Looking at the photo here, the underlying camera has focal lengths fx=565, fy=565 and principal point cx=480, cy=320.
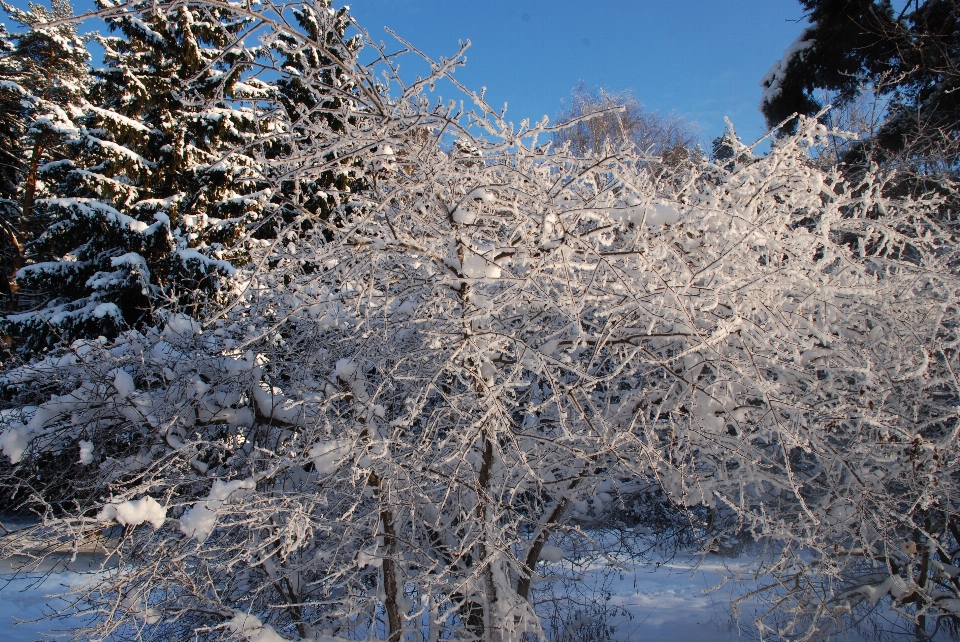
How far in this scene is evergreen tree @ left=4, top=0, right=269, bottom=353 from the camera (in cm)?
973

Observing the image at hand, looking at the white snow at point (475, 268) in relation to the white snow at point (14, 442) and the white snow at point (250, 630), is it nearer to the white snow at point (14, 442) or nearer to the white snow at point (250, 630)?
the white snow at point (250, 630)

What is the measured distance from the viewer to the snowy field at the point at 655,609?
18.5ft

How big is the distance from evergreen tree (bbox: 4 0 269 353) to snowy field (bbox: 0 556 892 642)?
420cm

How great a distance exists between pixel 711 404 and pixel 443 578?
5.54 ft

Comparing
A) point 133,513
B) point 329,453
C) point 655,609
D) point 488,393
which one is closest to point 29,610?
point 133,513

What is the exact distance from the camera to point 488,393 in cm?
231

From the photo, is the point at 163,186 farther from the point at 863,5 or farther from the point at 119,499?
the point at 863,5

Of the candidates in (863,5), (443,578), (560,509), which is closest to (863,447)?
(560,509)

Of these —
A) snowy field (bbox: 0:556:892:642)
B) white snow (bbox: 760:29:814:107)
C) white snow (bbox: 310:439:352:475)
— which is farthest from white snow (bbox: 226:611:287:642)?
white snow (bbox: 760:29:814:107)

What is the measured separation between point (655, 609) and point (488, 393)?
572 centimetres

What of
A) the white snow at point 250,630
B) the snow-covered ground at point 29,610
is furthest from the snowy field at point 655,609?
the white snow at point 250,630

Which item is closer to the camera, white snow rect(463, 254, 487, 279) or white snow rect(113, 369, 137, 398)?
white snow rect(463, 254, 487, 279)

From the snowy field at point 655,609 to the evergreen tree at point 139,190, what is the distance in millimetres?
4195

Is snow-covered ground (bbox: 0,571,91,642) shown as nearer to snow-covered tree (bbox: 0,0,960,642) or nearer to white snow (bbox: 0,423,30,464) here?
white snow (bbox: 0,423,30,464)
